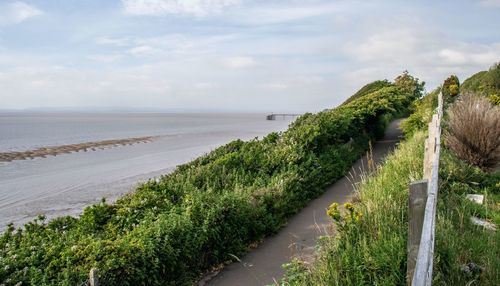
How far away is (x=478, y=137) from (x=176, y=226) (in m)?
7.17

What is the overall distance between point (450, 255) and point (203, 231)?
3.41 m

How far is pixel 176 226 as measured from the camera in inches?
246

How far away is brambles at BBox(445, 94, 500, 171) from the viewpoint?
974 centimetres

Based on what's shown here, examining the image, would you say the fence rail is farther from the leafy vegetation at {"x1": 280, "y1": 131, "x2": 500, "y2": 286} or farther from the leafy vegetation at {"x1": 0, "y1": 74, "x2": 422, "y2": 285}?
the leafy vegetation at {"x1": 0, "y1": 74, "x2": 422, "y2": 285}

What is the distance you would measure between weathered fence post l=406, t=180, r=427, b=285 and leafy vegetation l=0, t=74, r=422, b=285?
3160mm

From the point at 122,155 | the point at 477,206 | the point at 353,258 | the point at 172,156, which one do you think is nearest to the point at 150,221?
the point at 353,258

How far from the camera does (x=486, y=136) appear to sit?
9.76 m

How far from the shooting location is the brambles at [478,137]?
974 centimetres

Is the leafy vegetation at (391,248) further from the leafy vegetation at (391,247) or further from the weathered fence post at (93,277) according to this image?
the weathered fence post at (93,277)

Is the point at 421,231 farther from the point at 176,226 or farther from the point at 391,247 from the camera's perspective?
the point at 176,226

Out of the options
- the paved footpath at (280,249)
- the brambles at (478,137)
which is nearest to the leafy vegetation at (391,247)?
the paved footpath at (280,249)

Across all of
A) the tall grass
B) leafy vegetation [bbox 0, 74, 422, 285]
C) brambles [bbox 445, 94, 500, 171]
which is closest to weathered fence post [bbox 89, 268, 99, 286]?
leafy vegetation [bbox 0, 74, 422, 285]

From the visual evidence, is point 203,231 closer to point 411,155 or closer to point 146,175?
point 411,155

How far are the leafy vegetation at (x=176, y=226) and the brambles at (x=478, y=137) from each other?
334 centimetres
